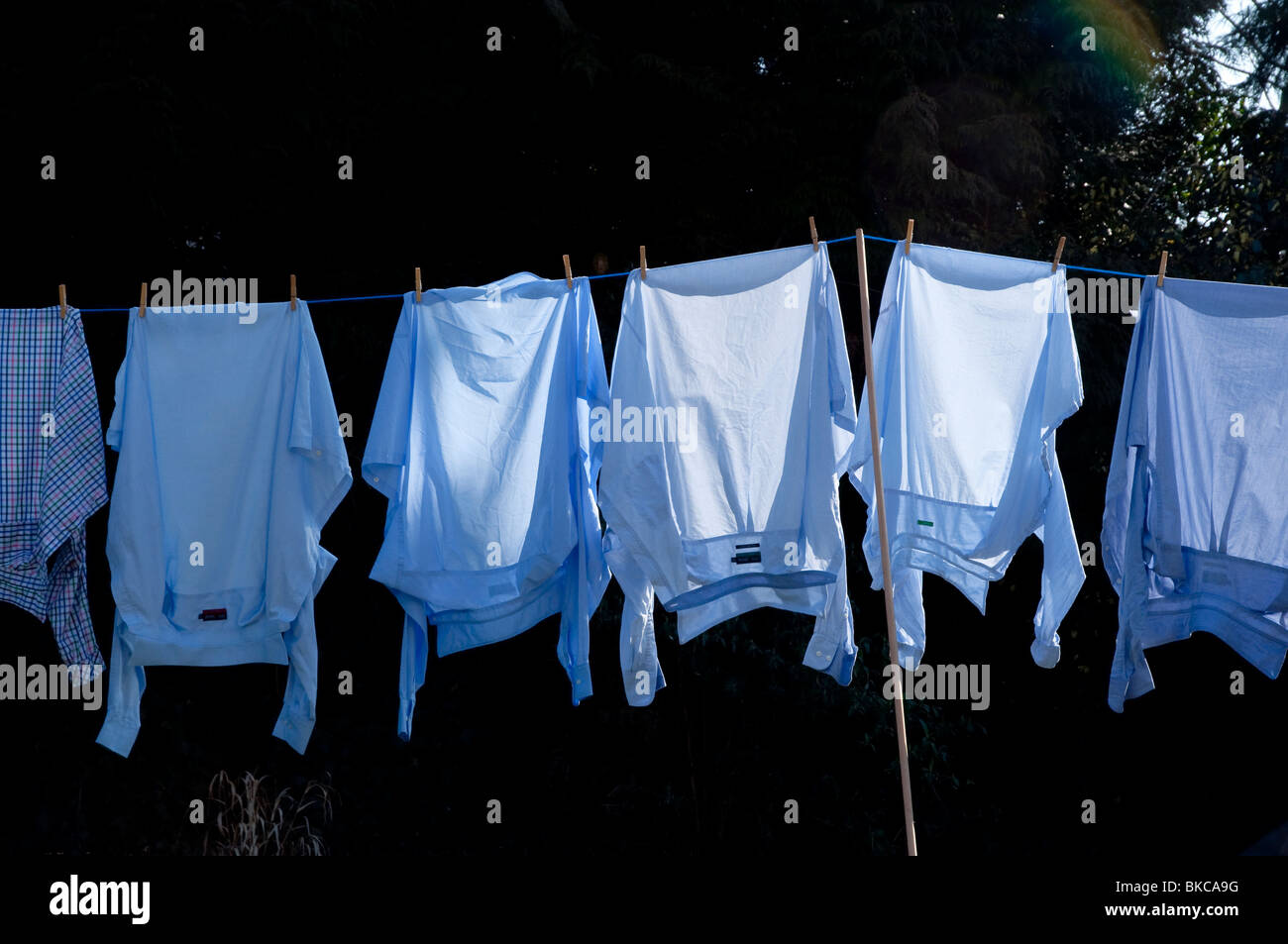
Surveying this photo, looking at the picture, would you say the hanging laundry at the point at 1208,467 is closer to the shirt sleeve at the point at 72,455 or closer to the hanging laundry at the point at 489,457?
the hanging laundry at the point at 489,457

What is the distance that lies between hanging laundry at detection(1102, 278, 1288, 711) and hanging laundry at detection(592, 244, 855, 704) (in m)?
0.94

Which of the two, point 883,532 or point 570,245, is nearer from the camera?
point 883,532

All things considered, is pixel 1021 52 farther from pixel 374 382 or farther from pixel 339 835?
pixel 339 835

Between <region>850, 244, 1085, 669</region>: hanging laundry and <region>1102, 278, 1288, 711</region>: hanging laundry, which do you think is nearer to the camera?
<region>1102, 278, 1288, 711</region>: hanging laundry

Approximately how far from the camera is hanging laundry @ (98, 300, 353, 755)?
427 centimetres

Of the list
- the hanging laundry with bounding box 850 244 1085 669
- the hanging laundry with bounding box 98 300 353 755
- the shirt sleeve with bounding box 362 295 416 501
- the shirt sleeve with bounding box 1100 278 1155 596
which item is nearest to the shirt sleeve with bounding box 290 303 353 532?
the hanging laundry with bounding box 98 300 353 755

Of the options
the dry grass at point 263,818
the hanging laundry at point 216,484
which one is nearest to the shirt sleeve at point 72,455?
the hanging laundry at point 216,484

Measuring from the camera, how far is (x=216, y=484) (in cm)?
431

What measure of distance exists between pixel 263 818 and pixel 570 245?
10.1 ft

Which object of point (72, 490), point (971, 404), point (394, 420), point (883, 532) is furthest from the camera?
point (72, 490)

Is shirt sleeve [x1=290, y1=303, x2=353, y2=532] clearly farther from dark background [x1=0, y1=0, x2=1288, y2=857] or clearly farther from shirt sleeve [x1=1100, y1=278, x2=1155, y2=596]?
shirt sleeve [x1=1100, y1=278, x2=1155, y2=596]

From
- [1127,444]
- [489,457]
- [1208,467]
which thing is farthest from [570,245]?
[1208,467]

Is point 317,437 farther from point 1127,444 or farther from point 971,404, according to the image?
point 1127,444

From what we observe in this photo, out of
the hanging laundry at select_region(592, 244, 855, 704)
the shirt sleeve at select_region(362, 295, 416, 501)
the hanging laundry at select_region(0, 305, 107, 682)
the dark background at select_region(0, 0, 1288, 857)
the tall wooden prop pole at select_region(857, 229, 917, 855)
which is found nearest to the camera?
the tall wooden prop pole at select_region(857, 229, 917, 855)
